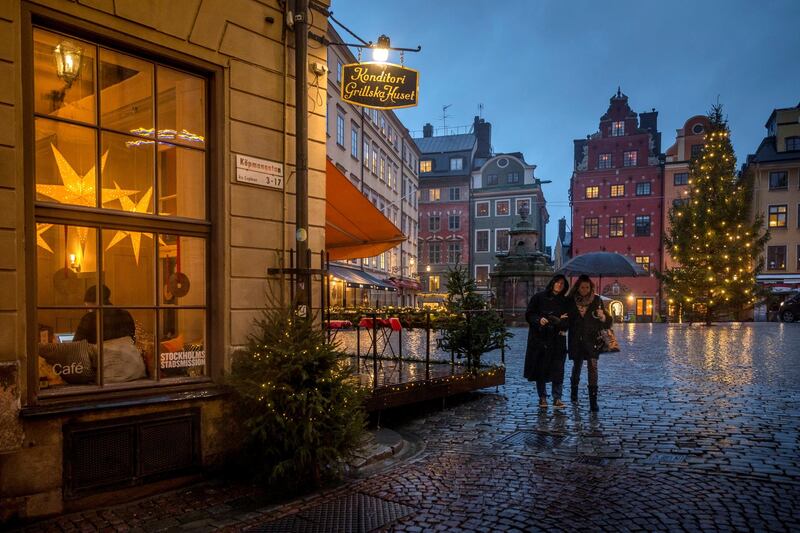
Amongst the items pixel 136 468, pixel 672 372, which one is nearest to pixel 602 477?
pixel 136 468

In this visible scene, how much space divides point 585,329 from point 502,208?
2086 inches

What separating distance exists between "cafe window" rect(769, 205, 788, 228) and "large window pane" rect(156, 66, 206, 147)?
162 feet

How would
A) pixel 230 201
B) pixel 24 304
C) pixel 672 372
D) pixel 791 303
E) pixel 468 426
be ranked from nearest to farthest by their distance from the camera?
pixel 24 304
pixel 230 201
pixel 468 426
pixel 672 372
pixel 791 303

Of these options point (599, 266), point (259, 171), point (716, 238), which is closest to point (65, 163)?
point (259, 171)

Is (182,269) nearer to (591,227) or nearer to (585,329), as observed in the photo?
(585,329)

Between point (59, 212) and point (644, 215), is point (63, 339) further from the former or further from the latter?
point (644, 215)

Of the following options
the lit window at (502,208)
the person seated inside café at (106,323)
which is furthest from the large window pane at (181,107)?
the lit window at (502,208)

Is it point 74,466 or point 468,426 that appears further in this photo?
point 468,426

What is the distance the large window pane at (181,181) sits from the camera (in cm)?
529

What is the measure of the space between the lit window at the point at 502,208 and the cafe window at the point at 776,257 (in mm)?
23339

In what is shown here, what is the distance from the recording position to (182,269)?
5.43 m

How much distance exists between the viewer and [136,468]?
477cm

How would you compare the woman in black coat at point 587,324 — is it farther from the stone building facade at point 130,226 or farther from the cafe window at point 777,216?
the cafe window at point 777,216

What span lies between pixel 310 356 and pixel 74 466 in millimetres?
1978
